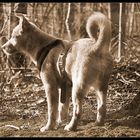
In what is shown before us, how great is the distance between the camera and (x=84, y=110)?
5.05 m

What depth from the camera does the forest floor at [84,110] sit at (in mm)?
4238

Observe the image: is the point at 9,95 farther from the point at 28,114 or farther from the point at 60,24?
the point at 60,24

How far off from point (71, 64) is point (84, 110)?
950mm

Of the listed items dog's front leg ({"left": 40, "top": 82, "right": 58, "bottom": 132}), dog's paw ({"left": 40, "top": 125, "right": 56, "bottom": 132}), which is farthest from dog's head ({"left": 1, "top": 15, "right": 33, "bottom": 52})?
dog's paw ({"left": 40, "top": 125, "right": 56, "bottom": 132})

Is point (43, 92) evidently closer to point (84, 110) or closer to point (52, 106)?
point (84, 110)

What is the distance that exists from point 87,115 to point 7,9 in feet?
10.5

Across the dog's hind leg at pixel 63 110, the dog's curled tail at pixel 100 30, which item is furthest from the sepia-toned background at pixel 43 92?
the dog's curled tail at pixel 100 30

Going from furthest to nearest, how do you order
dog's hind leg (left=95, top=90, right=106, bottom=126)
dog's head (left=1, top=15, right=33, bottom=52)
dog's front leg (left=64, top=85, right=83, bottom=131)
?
dog's head (left=1, top=15, right=33, bottom=52)
dog's hind leg (left=95, top=90, right=106, bottom=126)
dog's front leg (left=64, top=85, right=83, bottom=131)

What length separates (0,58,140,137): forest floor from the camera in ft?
13.9

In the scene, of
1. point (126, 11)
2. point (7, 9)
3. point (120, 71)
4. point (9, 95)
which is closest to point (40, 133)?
point (9, 95)

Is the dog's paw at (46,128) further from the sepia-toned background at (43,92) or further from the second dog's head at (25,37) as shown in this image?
the second dog's head at (25,37)

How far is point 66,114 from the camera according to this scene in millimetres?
4613

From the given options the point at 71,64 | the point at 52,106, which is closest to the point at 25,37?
the point at 71,64

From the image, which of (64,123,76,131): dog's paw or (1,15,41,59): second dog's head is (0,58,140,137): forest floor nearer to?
(64,123,76,131): dog's paw
